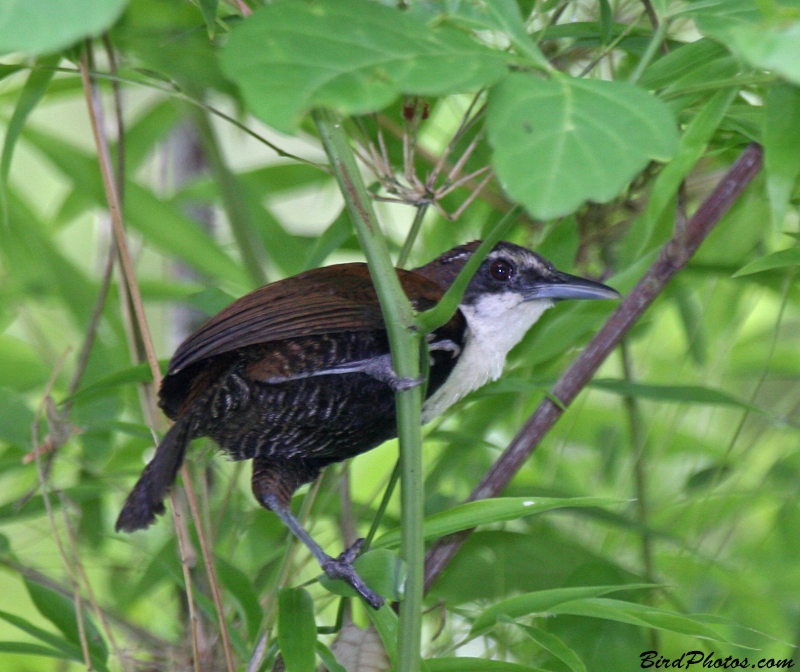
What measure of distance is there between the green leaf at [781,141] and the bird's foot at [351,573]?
720 millimetres

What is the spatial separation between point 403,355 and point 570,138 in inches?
16.6

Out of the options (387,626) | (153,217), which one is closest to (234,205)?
(153,217)

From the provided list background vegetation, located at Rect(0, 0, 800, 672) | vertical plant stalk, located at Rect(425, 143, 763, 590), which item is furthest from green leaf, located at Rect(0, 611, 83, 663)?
vertical plant stalk, located at Rect(425, 143, 763, 590)

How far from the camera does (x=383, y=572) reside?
4.04 feet

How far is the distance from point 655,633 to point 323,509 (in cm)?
67

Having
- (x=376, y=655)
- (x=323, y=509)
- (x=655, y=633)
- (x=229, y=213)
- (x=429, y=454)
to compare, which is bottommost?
(x=376, y=655)

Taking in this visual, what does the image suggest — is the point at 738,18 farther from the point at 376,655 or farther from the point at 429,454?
the point at 429,454

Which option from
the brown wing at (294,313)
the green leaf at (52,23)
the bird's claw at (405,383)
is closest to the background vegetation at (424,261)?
the green leaf at (52,23)

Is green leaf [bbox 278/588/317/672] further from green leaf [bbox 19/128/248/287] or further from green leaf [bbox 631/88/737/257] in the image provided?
green leaf [bbox 19/128/248/287]

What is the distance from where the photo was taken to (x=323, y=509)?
183 cm

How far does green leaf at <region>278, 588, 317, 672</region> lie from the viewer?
1286mm

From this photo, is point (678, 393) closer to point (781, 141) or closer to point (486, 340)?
point (486, 340)

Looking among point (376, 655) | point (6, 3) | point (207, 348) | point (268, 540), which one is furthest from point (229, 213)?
point (6, 3)

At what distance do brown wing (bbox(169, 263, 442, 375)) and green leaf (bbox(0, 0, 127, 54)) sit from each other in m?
0.84
